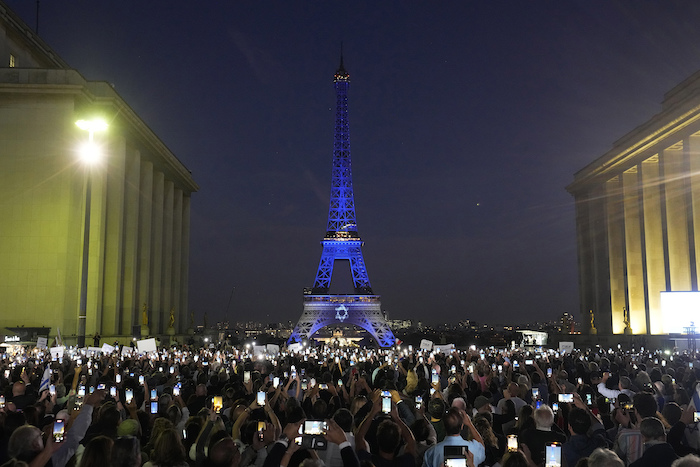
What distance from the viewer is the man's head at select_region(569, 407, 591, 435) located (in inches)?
317

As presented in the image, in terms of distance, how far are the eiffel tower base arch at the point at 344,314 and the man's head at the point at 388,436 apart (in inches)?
3451

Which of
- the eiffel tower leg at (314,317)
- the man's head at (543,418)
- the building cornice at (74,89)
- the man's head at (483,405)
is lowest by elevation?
the man's head at (483,405)

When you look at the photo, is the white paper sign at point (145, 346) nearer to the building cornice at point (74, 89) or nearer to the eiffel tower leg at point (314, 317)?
the building cornice at point (74, 89)

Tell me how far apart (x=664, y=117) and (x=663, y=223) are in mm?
11318

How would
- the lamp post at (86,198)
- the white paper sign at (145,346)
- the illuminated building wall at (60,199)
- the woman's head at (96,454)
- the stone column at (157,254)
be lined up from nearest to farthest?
the woman's head at (96,454)
the lamp post at (86,198)
the white paper sign at (145,346)
the illuminated building wall at (60,199)
the stone column at (157,254)

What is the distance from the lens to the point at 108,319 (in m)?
50.7

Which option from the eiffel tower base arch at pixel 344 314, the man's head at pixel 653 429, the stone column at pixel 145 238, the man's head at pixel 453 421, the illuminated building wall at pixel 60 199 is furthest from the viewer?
the eiffel tower base arch at pixel 344 314

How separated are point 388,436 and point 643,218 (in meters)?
59.2

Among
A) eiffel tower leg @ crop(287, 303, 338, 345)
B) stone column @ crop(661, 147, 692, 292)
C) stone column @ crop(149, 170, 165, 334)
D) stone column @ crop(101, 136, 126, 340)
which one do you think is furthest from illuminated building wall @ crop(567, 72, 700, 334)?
stone column @ crop(149, 170, 165, 334)

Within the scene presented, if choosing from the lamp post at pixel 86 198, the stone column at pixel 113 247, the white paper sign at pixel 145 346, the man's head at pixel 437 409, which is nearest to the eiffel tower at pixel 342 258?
the stone column at pixel 113 247

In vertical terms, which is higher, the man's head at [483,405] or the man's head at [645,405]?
the man's head at [645,405]

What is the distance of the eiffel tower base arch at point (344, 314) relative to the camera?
94125 mm

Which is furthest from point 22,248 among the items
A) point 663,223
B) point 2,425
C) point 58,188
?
point 663,223

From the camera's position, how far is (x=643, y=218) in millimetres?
60438
